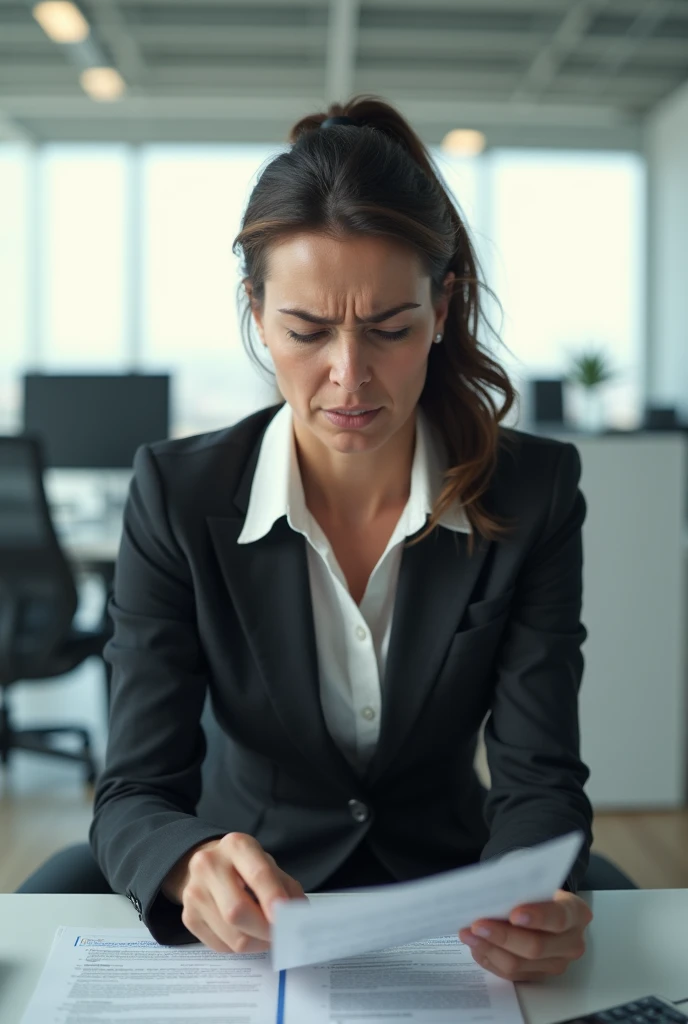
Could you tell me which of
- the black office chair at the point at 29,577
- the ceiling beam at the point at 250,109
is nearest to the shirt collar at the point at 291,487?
the black office chair at the point at 29,577

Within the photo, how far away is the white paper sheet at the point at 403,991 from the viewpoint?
0.71m

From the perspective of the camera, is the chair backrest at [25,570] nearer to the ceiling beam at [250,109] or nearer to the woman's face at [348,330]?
the woman's face at [348,330]

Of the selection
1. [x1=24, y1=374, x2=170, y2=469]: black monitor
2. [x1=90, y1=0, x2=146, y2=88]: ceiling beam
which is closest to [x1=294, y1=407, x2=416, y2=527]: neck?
[x1=24, y1=374, x2=170, y2=469]: black monitor

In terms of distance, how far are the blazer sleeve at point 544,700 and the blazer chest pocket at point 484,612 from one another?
0.13 feet

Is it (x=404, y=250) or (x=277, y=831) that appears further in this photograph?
(x=277, y=831)

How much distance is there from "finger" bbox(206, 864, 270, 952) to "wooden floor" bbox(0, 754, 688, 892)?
1.86 meters

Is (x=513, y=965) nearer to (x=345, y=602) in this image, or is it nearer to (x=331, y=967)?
(x=331, y=967)

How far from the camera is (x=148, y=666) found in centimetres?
109

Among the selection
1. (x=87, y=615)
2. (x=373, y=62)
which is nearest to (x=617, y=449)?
(x=87, y=615)

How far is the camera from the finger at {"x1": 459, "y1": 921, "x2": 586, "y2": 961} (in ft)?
2.48

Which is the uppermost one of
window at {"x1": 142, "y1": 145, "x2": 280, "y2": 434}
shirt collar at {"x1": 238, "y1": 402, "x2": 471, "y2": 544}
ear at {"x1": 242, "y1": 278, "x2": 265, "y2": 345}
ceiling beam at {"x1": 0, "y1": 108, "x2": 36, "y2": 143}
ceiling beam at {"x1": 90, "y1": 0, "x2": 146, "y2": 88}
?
ceiling beam at {"x1": 90, "y1": 0, "x2": 146, "y2": 88}

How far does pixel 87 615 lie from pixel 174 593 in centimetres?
551

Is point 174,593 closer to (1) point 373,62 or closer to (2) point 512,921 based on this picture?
(2) point 512,921

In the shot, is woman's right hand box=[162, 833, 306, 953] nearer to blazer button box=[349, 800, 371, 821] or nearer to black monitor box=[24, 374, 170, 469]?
blazer button box=[349, 800, 371, 821]
